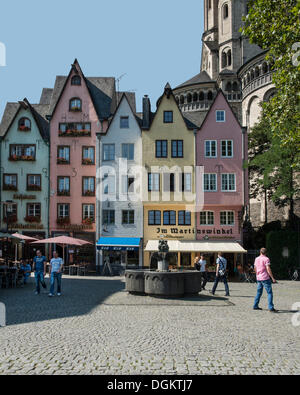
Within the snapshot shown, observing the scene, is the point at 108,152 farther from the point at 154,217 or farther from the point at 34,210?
the point at 34,210

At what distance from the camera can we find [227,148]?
36.9 meters

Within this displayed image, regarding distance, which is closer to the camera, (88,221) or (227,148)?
(227,148)

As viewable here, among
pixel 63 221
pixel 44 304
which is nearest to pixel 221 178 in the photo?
pixel 63 221

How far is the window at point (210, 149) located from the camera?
36.9 meters

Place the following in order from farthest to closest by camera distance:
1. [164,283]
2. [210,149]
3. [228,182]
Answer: [210,149]
[228,182]
[164,283]

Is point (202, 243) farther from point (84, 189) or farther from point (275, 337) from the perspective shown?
point (275, 337)

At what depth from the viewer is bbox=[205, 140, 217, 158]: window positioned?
36.9 m

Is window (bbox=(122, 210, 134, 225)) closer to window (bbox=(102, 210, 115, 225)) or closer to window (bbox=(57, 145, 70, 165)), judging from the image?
window (bbox=(102, 210, 115, 225))

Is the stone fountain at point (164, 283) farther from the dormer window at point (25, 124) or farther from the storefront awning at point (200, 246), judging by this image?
the dormer window at point (25, 124)

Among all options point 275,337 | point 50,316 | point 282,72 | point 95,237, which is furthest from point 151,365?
point 95,237

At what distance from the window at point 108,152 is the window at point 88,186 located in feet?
7.00

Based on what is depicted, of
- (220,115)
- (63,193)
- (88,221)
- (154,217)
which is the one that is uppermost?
(220,115)

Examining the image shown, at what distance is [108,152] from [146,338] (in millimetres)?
29031

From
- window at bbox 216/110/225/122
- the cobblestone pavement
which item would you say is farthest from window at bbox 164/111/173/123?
Result: the cobblestone pavement
